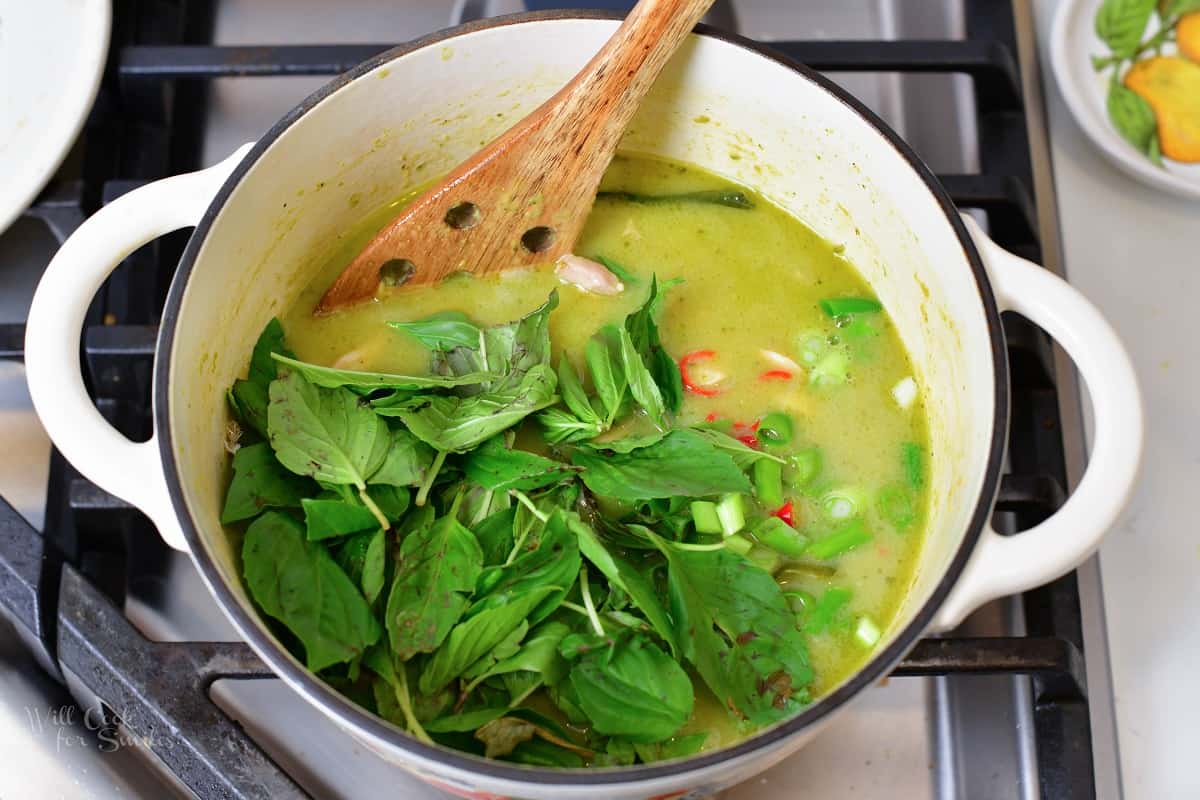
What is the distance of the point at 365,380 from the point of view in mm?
990

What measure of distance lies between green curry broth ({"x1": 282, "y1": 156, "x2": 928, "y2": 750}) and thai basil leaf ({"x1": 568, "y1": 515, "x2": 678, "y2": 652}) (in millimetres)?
175

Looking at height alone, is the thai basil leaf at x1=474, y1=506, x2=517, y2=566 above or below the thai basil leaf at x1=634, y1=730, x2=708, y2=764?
above

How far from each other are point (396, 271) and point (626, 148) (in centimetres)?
29

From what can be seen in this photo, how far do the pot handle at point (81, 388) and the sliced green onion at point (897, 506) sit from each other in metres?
0.62

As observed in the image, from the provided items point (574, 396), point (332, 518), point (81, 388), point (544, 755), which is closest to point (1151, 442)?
point (574, 396)

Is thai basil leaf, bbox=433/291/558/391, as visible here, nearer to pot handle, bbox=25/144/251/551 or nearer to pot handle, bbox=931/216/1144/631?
pot handle, bbox=25/144/251/551

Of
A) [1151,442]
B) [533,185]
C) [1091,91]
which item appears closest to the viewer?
[533,185]

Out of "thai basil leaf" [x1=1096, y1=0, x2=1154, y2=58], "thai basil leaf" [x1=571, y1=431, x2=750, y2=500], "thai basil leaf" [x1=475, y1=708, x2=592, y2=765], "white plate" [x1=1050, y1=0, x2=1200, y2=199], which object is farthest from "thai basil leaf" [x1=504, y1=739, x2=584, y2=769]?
"thai basil leaf" [x1=1096, y1=0, x2=1154, y2=58]

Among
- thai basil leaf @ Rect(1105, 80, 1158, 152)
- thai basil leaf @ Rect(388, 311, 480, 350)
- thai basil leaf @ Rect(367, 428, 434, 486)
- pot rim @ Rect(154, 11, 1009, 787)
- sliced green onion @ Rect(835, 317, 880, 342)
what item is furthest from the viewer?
thai basil leaf @ Rect(1105, 80, 1158, 152)

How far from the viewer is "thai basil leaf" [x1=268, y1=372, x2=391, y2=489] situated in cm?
96

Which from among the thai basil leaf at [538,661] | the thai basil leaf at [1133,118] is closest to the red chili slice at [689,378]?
the thai basil leaf at [538,661]

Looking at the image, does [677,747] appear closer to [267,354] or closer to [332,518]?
[332,518]

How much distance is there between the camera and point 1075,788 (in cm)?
98

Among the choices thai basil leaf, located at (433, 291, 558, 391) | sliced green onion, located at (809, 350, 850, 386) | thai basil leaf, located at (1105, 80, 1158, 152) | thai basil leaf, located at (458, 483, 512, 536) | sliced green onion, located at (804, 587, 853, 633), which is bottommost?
sliced green onion, located at (804, 587, 853, 633)
